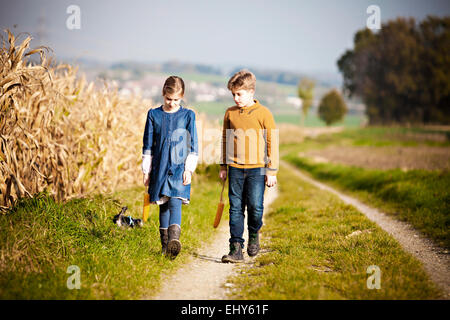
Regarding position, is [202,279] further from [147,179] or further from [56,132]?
[56,132]

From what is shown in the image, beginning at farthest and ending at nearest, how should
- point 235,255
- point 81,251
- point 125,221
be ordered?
point 125,221
point 235,255
point 81,251

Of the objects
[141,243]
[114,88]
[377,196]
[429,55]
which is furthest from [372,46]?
[141,243]

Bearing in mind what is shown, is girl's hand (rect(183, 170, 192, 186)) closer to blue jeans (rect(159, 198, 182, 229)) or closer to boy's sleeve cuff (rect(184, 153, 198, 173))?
boy's sleeve cuff (rect(184, 153, 198, 173))

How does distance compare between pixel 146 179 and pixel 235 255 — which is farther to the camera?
pixel 235 255

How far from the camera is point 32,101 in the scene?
19.0ft

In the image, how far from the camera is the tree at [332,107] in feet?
208

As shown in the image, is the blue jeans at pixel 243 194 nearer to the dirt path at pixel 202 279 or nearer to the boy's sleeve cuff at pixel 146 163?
the dirt path at pixel 202 279

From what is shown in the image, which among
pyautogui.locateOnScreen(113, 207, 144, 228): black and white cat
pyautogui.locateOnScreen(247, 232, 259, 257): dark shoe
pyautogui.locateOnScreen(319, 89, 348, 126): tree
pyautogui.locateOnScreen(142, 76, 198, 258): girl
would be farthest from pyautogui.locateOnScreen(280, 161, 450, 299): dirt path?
pyautogui.locateOnScreen(319, 89, 348, 126): tree

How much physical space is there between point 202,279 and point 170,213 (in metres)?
0.96

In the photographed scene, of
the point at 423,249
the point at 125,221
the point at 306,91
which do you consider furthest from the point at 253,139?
the point at 306,91

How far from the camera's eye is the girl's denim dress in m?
4.69

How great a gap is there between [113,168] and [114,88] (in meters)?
1.90

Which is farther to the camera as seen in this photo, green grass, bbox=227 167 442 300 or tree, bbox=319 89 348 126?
tree, bbox=319 89 348 126

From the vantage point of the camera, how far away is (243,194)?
16.6ft
